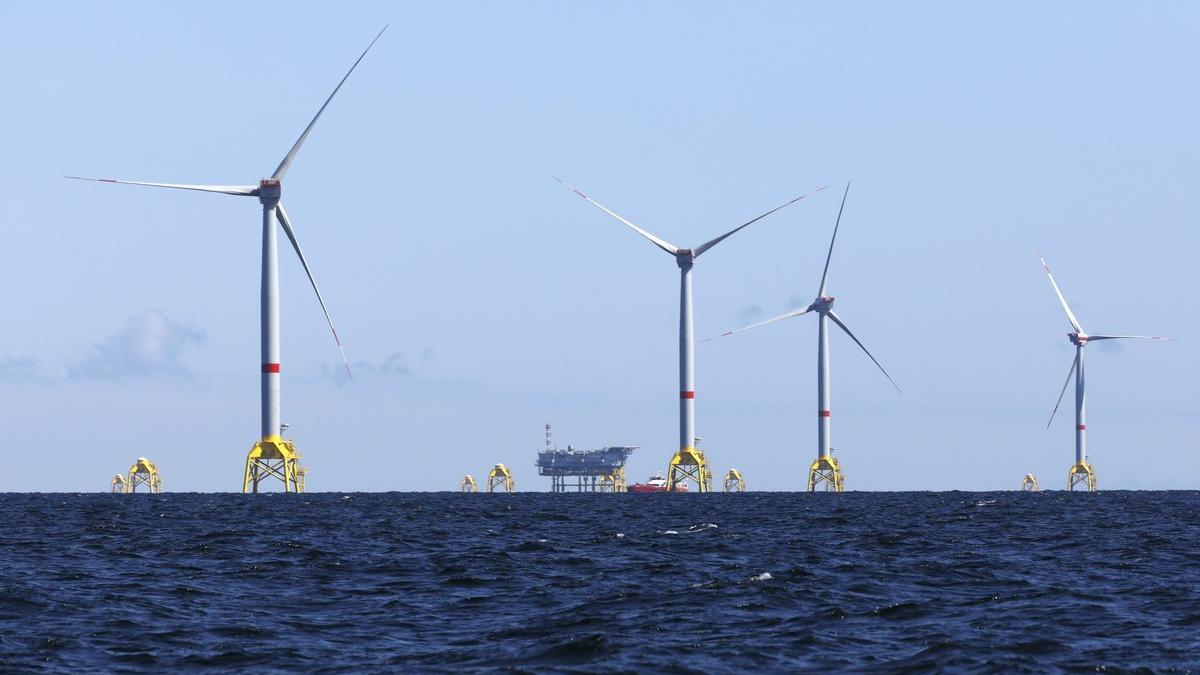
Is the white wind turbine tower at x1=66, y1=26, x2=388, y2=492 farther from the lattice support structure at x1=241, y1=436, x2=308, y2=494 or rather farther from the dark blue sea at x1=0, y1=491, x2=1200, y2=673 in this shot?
the dark blue sea at x1=0, y1=491, x2=1200, y2=673

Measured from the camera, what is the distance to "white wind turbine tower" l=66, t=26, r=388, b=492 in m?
142

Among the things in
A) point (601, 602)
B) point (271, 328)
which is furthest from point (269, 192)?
point (601, 602)

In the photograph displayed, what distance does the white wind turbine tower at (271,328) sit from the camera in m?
142

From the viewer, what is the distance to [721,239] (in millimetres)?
177625

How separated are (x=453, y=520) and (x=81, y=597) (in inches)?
2134

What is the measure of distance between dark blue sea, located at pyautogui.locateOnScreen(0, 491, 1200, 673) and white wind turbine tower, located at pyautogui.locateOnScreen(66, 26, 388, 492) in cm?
7372

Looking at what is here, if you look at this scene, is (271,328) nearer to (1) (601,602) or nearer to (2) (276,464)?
(2) (276,464)

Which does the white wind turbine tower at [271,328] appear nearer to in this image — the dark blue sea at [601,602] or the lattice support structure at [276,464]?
the lattice support structure at [276,464]

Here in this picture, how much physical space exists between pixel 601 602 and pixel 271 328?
109186mm

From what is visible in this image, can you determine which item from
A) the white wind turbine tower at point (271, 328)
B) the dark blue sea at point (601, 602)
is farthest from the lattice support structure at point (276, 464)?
the dark blue sea at point (601, 602)

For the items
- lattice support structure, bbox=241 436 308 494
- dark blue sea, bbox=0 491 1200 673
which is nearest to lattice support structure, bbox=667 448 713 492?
lattice support structure, bbox=241 436 308 494

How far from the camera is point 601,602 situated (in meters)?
37.9

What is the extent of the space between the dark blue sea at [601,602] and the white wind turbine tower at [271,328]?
73.7 m

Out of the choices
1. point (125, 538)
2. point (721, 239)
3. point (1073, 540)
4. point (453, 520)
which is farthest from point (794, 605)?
point (721, 239)
